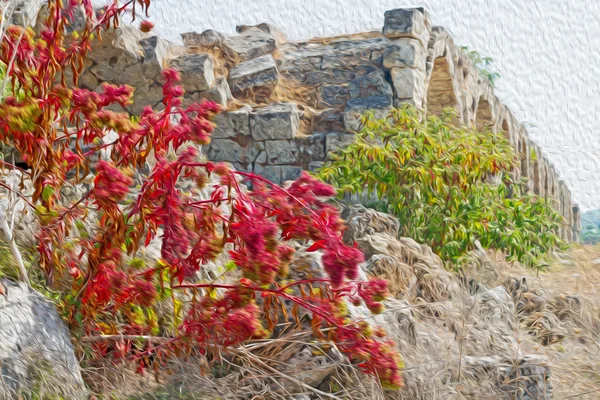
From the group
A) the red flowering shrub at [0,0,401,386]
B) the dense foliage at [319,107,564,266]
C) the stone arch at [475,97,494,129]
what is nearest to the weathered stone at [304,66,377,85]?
the dense foliage at [319,107,564,266]

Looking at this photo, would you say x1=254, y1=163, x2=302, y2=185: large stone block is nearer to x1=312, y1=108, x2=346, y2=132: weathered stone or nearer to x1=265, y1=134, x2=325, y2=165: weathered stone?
x1=265, y1=134, x2=325, y2=165: weathered stone

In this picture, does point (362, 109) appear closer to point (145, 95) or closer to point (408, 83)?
point (408, 83)

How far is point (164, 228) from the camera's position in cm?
311

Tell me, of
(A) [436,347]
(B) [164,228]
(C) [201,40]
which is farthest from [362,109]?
(B) [164,228]

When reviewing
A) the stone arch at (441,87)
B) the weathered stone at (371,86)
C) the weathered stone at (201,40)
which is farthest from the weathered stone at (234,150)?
the stone arch at (441,87)

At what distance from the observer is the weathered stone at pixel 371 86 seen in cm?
941

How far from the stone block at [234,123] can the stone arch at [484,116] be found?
5.13m

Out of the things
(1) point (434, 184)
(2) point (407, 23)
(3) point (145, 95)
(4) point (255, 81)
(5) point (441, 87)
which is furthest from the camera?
(5) point (441, 87)

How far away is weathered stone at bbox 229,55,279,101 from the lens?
9.64m

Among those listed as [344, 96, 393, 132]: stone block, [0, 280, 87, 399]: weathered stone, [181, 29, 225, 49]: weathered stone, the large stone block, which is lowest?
the large stone block

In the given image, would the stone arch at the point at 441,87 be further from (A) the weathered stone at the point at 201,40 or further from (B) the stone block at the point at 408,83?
(A) the weathered stone at the point at 201,40

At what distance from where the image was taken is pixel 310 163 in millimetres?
9094

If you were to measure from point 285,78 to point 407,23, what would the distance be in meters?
1.79

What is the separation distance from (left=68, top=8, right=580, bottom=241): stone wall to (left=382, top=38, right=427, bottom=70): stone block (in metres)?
0.01
